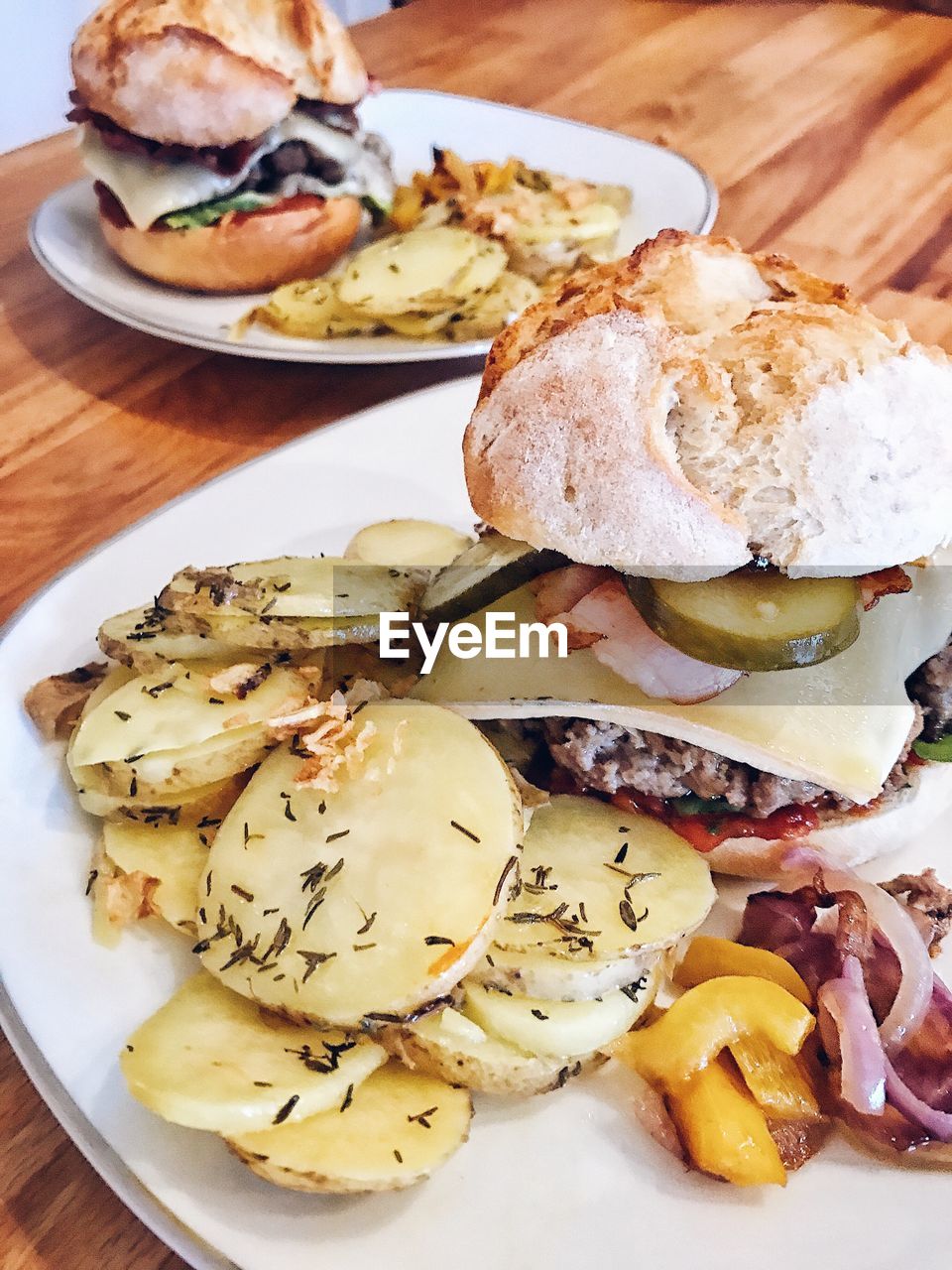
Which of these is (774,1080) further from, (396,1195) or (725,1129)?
(396,1195)

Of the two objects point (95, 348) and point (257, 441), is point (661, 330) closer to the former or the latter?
point (257, 441)

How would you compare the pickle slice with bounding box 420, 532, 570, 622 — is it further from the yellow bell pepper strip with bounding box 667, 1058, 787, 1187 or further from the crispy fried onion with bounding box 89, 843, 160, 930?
the yellow bell pepper strip with bounding box 667, 1058, 787, 1187

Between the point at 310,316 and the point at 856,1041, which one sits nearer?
the point at 856,1041

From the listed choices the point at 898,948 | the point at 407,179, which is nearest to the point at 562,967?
the point at 898,948

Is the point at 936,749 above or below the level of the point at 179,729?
below

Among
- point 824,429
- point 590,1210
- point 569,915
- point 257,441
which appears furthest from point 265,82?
point 590,1210

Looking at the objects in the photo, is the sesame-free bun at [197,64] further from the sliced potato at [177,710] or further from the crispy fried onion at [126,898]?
the crispy fried onion at [126,898]
